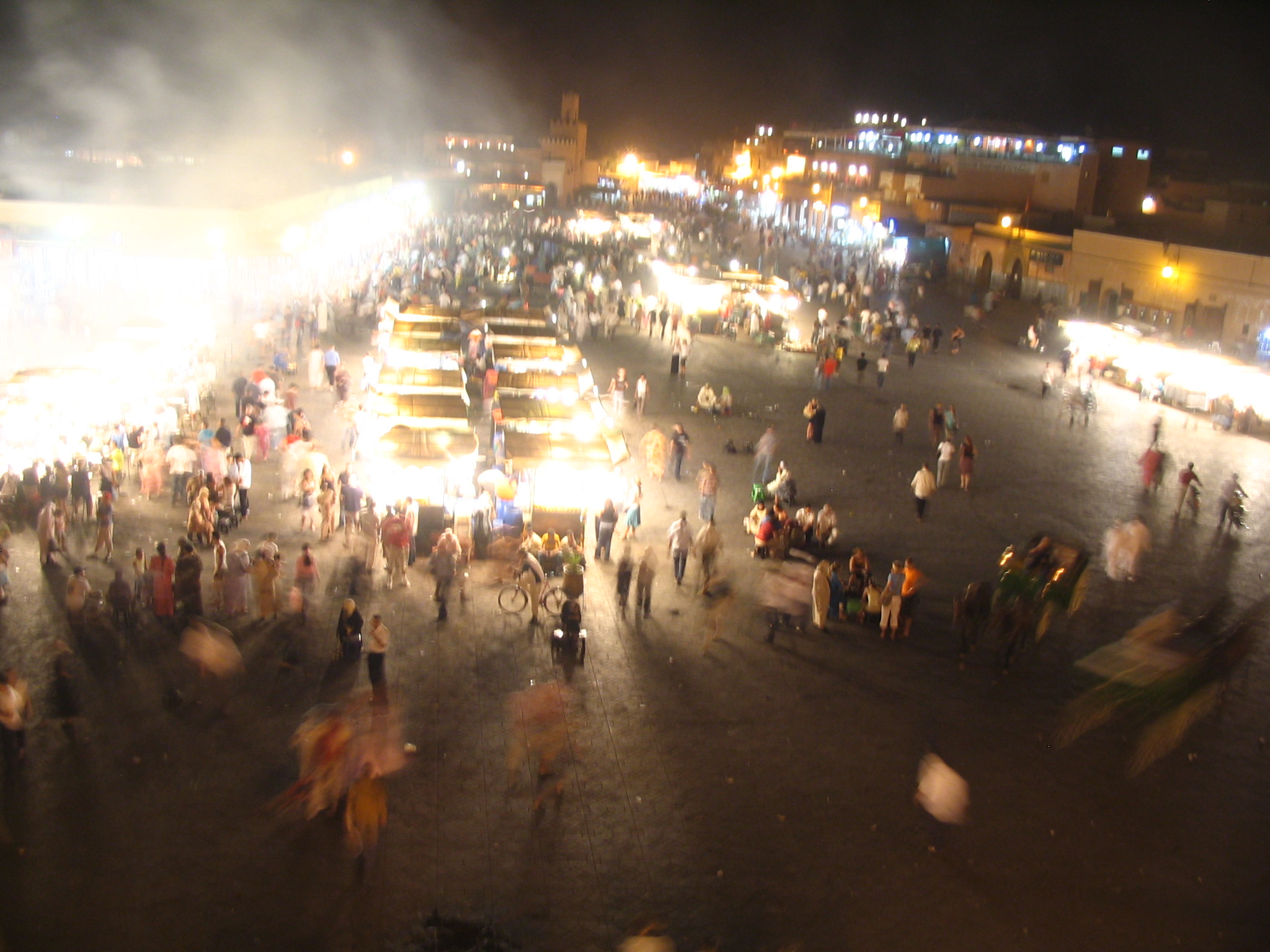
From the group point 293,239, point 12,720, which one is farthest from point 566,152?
point 12,720

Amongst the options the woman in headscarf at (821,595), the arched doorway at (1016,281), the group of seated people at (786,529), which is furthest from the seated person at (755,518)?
the arched doorway at (1016,281)

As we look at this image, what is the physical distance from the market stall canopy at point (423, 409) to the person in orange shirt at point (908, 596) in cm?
565

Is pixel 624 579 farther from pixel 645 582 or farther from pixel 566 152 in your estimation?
pixel 566 152

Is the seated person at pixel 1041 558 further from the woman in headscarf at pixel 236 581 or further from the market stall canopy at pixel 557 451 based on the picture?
the woman in headscarf at pixel 236 581

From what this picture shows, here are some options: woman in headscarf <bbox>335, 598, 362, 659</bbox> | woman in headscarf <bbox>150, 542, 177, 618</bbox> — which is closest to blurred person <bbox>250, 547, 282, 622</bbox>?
woman in headscarf <bbox>150, 542, 177, 618</bbox>

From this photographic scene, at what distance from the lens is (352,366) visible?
2108cm

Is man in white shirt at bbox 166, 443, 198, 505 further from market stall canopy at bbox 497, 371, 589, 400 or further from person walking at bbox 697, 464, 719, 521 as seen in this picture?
person walking at bbox 697, 464, 719, 521

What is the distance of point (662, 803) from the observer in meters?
7.31

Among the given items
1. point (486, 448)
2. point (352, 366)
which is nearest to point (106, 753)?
point (486, 448)

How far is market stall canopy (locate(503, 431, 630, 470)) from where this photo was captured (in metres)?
11.8

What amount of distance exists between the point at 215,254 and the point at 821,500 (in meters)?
14.3

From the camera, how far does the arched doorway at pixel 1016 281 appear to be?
35.7 metres

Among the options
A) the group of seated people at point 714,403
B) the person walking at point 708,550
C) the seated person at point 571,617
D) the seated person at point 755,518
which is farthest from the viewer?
the group of seated people at point 714,403

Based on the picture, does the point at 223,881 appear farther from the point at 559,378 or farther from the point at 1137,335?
the point at 1137,335
